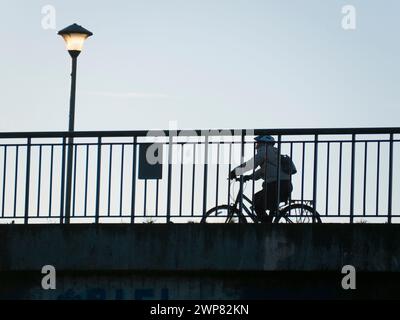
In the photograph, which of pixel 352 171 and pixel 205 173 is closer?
pixel 352 171

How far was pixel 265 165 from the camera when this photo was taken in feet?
87.2

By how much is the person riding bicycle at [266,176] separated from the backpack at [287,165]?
2.6 inches

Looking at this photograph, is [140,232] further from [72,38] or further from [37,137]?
[72,38]

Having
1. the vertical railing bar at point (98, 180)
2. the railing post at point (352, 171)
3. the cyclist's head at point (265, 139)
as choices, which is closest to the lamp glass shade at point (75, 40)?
the vertical railing bar at point (98, 180)

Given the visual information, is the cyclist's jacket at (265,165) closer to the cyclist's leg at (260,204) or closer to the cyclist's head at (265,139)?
the cyclist's head at (265,139)

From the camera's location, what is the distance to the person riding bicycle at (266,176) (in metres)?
Answer: 26.4

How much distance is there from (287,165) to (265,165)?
0.34 m

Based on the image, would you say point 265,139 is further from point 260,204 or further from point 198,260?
point 198,260

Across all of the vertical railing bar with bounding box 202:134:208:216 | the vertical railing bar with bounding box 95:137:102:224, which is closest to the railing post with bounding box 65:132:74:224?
the vertical railing bar with bounding box 95:137:102:224

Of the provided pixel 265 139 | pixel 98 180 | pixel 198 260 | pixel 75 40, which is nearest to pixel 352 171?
pixel 265 139

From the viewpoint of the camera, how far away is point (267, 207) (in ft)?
88.4

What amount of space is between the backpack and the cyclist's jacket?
2.9 inches

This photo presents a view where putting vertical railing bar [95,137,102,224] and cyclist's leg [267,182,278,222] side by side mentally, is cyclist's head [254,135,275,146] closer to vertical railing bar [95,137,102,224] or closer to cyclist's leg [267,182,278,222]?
cyclist's leg [267,182,278,222]
